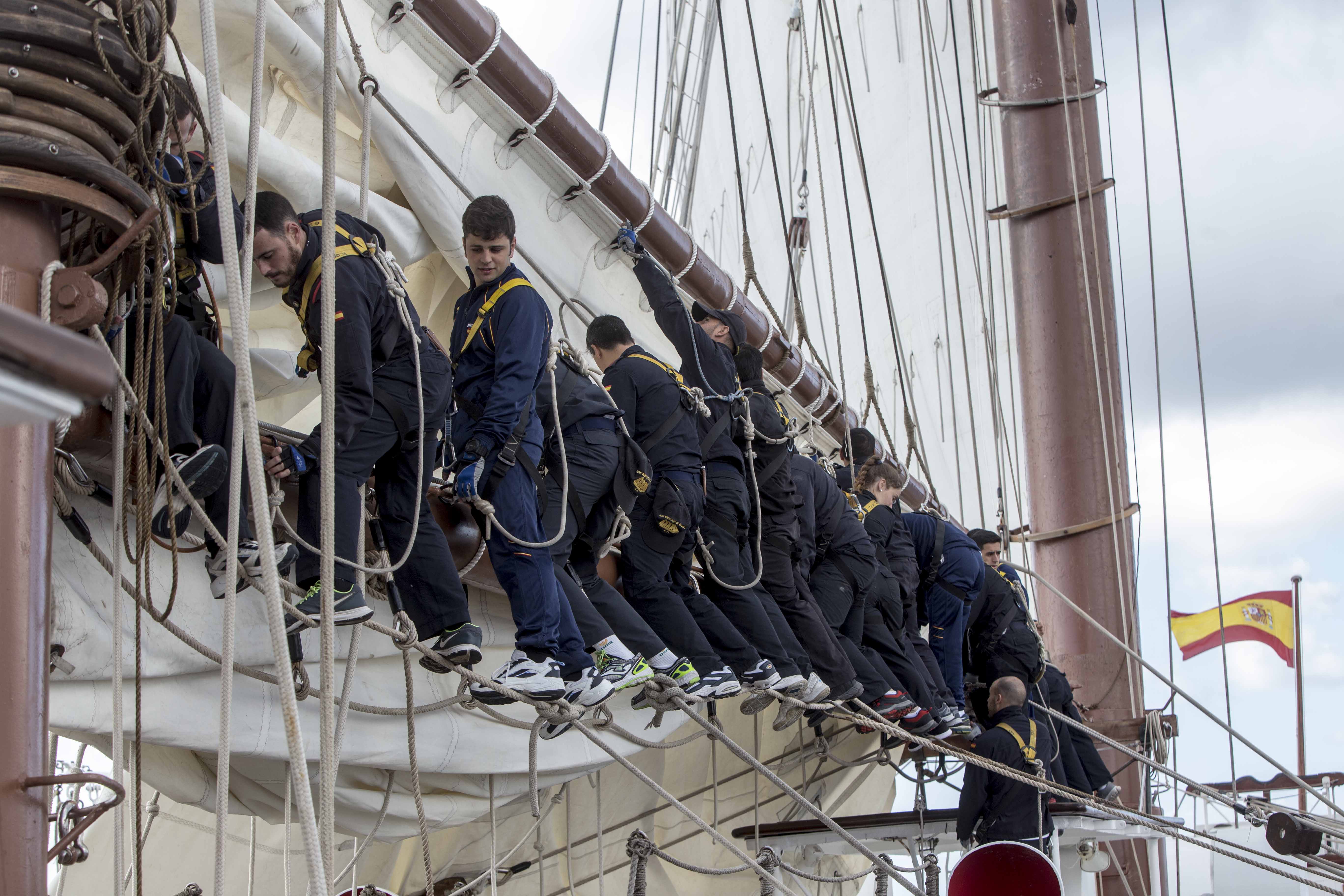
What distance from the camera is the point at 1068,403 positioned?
7.80 m

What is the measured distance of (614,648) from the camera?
11.0 ft

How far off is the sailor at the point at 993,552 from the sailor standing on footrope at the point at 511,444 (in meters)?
3.83

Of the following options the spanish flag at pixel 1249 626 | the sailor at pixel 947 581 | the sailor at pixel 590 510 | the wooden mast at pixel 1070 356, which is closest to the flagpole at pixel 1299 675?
the spanish flag at pixel 1249 626

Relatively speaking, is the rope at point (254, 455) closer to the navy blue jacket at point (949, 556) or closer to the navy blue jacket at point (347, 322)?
the navy blue jacket at point (347, 322)

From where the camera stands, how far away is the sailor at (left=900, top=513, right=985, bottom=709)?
5.86 m

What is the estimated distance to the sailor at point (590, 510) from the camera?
3318mm

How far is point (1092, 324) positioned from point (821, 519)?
3.34 metres

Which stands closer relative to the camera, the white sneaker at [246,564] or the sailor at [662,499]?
the white sneaker at [246,564]

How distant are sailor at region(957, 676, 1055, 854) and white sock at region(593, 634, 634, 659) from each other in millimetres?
2117

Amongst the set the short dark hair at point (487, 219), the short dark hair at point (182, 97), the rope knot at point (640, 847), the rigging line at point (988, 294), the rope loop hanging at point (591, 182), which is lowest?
the rope knot at point (640, 847)

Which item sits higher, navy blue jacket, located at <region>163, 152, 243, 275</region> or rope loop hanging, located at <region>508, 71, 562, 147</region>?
rope loop hanging, located at <region>508, 71, 562, 147</region>

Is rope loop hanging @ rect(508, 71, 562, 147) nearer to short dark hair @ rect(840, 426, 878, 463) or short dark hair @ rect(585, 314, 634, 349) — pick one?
short dark hair @ rect(585, 314, 634, 349)

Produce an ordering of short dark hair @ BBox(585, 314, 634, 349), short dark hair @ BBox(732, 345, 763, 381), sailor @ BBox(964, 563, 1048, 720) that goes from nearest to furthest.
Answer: short dark hair @ BBox(585, 314, 634, 349), short dark hair @ BBox(732, 345, 763, 381), sailor @ BBox(964, 563, 1048, 720)

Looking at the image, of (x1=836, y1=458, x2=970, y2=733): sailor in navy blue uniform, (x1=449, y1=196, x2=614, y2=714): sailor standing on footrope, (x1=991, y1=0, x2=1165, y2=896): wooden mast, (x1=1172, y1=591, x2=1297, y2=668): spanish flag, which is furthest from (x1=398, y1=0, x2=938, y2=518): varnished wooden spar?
(x1=1172, y1=591, x2=1297, y2=668): spanish flag
